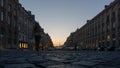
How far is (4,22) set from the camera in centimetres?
3841

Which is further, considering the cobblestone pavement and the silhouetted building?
the silhouetted building

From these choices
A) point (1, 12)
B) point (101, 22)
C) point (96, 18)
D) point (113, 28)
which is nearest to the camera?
point (1, 12)

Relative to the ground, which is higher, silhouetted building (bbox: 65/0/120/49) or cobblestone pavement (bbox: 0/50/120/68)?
silhouetted building (bbox: 65/0/120/49)

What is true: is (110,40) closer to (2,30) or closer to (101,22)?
(101,22)

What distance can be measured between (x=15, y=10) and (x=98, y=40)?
30729 millimetres

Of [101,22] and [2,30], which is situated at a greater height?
[101,22]

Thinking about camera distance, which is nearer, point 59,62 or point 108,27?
point 59,62

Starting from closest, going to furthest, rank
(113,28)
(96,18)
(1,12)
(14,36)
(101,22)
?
(1,12)
(14,36)
(113,28)
(101,22)
(96,18)

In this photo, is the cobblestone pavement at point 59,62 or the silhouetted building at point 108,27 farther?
the silhouetted building at point 108,27

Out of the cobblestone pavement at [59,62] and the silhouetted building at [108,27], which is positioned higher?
the silhouetted building at [108,27]

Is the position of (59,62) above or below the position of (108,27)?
below

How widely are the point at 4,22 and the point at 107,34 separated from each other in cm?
2982

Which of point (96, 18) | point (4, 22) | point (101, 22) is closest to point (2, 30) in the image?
point (4, 22)

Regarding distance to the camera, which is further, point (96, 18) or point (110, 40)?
point (96, 18)
